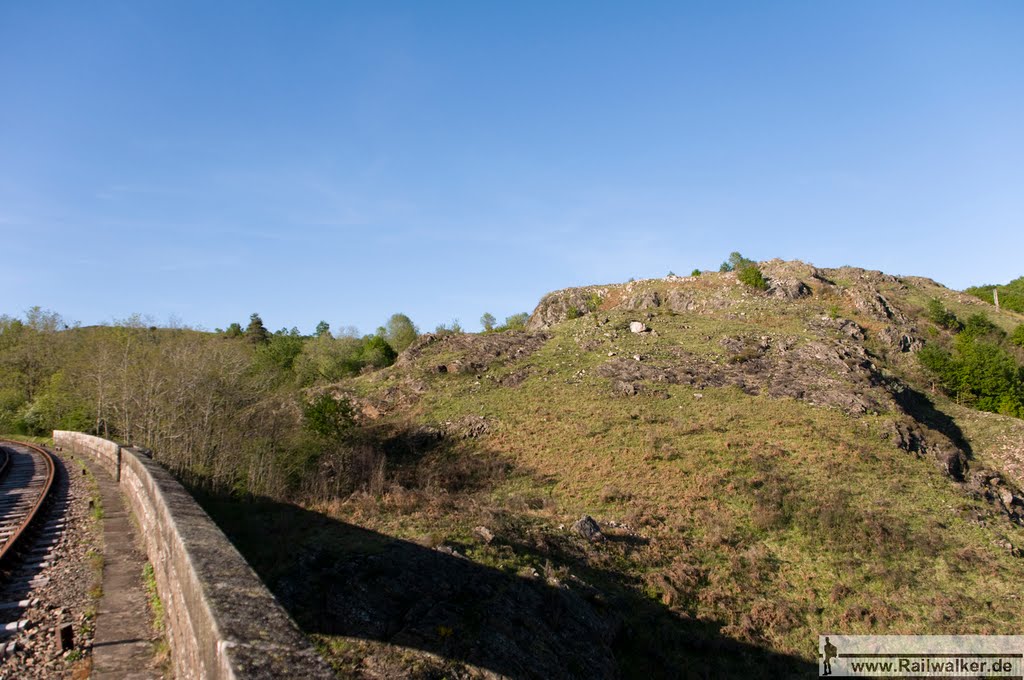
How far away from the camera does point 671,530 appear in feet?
76.3

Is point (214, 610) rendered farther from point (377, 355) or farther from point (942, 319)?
point (942, 319)

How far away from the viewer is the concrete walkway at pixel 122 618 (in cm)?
609

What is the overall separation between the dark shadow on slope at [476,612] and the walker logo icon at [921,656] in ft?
4.06

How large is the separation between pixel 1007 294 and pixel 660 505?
98626 mm

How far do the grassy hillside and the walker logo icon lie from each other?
564 millimetres

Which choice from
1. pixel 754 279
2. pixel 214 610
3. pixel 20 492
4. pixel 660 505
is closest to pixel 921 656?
pixel 660 505

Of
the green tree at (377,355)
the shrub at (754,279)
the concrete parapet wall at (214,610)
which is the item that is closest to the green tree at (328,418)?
the concrete parapet wall at (214,610)

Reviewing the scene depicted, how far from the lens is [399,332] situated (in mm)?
90500

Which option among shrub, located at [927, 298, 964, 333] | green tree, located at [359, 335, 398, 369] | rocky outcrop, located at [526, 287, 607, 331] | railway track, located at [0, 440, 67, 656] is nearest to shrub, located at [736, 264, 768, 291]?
rocky outcrop, located at [526, 287, 607, 331]

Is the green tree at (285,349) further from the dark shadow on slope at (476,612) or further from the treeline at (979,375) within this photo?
the treeline at (979,375)

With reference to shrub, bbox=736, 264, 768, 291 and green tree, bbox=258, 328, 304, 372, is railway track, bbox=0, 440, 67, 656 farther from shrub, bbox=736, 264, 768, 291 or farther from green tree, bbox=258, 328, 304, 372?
shrub, bbox=736, 264, 768, 291

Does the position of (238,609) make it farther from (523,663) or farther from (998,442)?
(998,442)

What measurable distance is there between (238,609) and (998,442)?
46.8m

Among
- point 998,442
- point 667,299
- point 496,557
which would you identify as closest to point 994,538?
point 998,442
